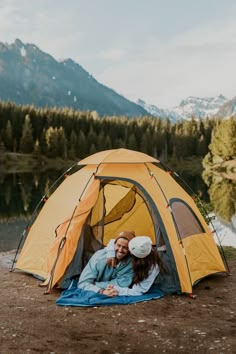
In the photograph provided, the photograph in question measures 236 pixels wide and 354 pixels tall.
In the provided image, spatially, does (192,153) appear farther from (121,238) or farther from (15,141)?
(121,238)

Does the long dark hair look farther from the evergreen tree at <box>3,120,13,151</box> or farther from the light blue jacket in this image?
the evergreen tree at <box>3,120,13,151</box>

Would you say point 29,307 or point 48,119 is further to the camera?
point 48,119

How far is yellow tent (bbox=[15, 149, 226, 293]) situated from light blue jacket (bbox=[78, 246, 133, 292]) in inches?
21.5

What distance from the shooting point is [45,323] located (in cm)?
748

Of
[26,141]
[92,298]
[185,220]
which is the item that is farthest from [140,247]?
[26,141]

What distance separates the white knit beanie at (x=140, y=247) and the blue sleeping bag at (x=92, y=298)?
82 cm

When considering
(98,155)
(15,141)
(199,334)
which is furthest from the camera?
(15,141)

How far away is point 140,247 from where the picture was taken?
352 inches

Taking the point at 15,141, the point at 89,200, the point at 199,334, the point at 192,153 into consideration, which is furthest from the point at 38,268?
the point at 192,153

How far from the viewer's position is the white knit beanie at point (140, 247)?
892cm

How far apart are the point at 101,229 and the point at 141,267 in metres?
3.25

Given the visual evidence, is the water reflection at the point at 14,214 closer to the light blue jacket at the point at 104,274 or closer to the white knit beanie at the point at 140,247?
the light blue jacket at the point at 104,274

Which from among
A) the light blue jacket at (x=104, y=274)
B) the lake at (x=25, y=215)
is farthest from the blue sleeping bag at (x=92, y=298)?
the lake at (x=25, y=215)

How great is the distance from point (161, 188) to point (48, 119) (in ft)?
315
